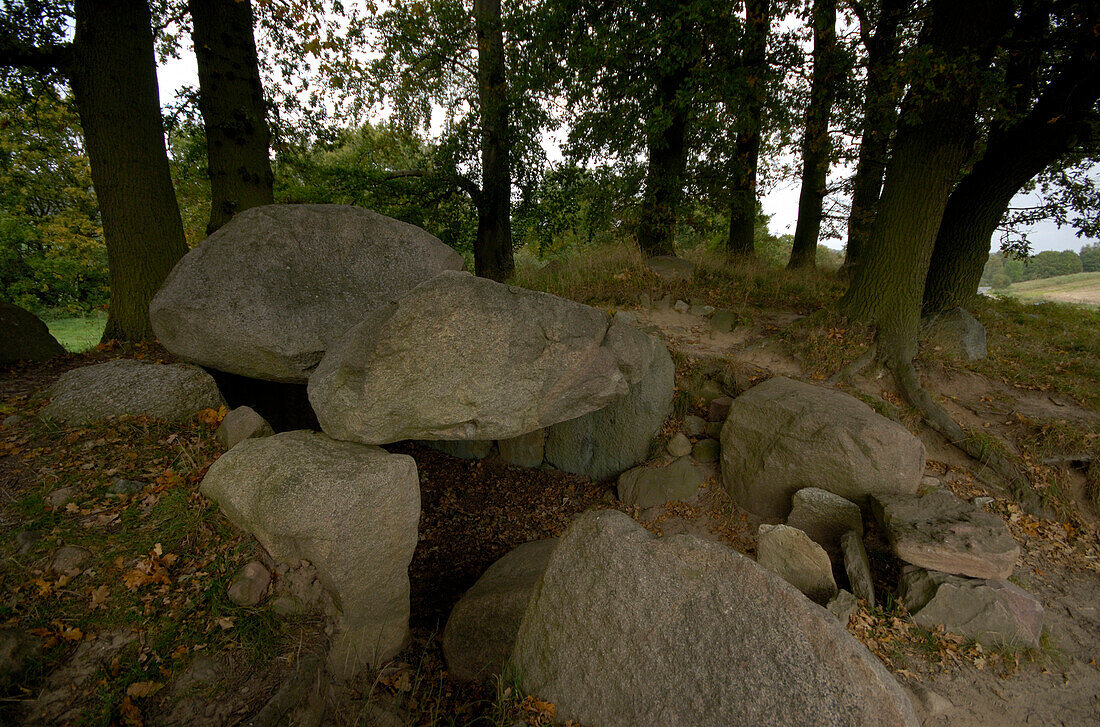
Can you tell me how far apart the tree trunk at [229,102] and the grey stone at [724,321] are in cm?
637

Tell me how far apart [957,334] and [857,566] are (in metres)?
4.57

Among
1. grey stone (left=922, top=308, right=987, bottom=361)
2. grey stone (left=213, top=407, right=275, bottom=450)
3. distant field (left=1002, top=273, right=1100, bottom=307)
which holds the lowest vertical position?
grey stone (left=213, top=407, right=275, bottom=450)

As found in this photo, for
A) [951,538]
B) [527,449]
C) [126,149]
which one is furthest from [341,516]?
[126,149]

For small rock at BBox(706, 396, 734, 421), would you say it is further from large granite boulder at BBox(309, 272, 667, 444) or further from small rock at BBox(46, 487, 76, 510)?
small rock at BBox(46, 487, 76, 510)

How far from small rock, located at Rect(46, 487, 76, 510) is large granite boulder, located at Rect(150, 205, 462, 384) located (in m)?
1.26

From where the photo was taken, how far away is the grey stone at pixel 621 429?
5016 millimetres

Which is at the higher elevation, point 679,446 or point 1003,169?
point 1003,169

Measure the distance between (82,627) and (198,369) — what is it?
7.24ft

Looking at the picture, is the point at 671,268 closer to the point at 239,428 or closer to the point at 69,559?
the point at 239,428

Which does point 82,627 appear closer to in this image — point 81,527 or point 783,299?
point 81,527

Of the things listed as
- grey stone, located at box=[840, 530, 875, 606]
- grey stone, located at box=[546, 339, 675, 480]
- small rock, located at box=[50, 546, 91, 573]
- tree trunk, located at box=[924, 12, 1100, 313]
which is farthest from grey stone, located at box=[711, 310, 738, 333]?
small rock, located at box=[50, 546, 91, 573]

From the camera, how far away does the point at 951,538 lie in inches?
130

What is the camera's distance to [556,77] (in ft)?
23.9

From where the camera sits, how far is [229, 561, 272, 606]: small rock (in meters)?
2.83
